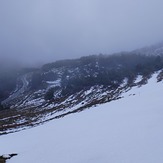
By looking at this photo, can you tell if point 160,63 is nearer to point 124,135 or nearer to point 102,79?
point 102,79

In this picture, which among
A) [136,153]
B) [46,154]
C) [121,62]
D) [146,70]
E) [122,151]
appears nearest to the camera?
[136,153]

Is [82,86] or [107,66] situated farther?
[107,66]

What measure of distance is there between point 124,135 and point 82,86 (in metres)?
A: 114

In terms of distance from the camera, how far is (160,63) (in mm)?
140125

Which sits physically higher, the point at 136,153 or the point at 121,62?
the point at 121,62

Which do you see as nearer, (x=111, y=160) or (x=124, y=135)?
(x=111, y=160)

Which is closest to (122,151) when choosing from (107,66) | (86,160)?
(86,160)

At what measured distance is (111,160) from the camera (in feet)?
55.0

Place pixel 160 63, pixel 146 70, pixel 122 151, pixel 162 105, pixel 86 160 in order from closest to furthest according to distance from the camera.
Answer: pixel 122 151 < pixel 86 160 < pixel 162 105 < pixel 146 70 < pixel 160 63

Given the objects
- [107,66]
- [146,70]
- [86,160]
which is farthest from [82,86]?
[86,160]

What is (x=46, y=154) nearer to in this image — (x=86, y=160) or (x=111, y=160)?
(x=86, y=160)

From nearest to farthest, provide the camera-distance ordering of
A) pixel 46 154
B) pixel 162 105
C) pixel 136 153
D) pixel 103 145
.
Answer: pixel 136 153, pixel 103 145, pixel 46 154, pixel 162 105

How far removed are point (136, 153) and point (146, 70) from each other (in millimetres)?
117962

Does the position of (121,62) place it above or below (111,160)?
above
